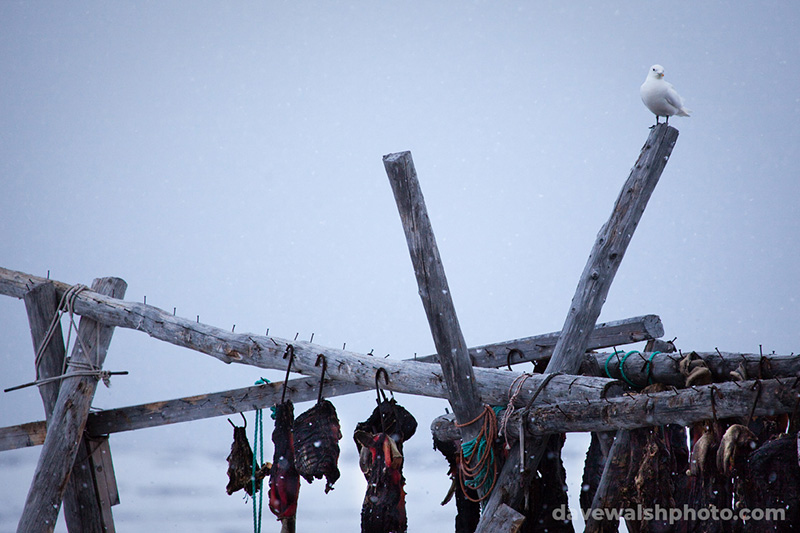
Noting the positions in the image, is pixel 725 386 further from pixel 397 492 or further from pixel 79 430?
pixel 79 430

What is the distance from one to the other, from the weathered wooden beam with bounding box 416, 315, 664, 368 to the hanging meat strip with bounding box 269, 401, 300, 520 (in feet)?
3.44

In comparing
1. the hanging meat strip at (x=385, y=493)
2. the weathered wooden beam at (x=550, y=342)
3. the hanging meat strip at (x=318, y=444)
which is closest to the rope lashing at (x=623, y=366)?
the weathered wooden beam at (x=550, y=342)

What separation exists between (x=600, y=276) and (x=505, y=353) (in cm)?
92

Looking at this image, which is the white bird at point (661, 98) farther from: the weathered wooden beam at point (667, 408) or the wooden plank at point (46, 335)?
the wooden plank at point (46, 335)

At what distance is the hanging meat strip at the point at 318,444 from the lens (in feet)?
12.3

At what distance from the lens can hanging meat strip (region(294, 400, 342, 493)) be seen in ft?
12.3

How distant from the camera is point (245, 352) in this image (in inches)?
173

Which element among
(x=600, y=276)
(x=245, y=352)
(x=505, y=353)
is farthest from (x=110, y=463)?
(x=600, y=276)

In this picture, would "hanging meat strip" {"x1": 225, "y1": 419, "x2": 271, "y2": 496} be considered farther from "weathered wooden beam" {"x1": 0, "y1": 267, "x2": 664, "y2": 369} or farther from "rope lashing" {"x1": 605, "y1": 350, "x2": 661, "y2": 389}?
"rope lashing" {"x1": 605, "y1": 350, "x2": 661, "y2": 389}

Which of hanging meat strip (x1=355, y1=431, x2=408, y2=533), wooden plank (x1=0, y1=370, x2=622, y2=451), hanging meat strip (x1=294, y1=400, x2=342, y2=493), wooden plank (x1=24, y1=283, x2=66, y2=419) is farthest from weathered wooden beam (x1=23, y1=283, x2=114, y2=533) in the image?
hanging meat strip (x1=355, y1=431, x2=408, y2=533)

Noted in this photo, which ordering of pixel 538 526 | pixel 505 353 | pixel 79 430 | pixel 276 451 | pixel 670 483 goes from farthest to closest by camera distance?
pixel 79 430, pixel 505 353, pixel 276 451, pixel 538 526, pixel 670 483

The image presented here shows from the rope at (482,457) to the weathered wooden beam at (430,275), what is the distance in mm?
166

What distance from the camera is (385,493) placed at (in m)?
3.57

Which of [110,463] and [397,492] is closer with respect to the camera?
[397,492]
